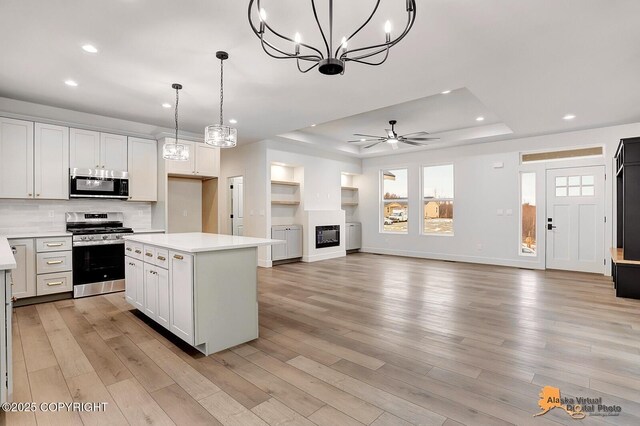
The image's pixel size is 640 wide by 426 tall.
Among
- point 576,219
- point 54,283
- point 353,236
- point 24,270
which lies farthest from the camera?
point 353,236

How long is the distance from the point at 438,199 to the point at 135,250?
263 inches

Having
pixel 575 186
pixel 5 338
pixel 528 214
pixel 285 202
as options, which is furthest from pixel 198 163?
pixel 575 186

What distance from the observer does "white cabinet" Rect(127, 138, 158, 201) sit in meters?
5.28

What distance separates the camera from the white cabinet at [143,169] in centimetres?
528

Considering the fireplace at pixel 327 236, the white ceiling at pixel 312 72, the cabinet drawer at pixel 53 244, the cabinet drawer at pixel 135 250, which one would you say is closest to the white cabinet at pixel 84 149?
the white ceiling at pixel 312 72

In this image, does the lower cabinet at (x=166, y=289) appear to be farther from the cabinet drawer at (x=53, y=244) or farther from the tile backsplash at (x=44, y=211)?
the tile backsplash at (x=44, y=211)

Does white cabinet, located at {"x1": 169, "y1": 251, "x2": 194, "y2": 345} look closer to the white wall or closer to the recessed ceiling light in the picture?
the recessed ceiling light

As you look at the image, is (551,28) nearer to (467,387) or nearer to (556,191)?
(467,387)

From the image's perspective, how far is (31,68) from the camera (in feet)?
11.2

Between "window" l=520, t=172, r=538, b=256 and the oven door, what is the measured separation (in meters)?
7.49

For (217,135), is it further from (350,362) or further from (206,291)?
(350,362)

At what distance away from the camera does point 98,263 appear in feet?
14.9

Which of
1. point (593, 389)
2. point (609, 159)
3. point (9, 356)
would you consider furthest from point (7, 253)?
point (609, 159)

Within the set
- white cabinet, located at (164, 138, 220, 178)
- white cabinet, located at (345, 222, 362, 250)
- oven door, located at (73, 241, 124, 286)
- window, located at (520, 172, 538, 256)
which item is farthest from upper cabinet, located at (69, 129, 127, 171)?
window, located at (520, 172, 538, 256)
